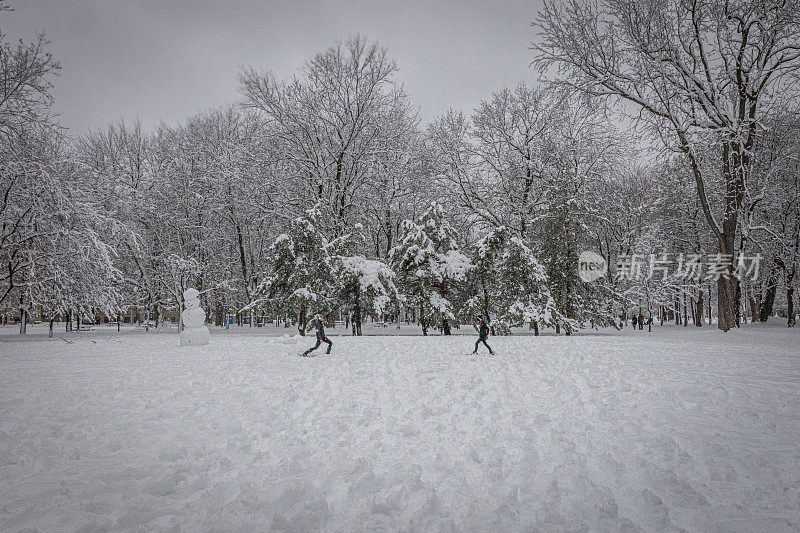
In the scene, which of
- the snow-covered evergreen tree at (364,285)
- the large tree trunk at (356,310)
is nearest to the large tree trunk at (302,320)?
the snow-covered evergreen tree at (364,285)

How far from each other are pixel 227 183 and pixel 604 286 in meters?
25.5

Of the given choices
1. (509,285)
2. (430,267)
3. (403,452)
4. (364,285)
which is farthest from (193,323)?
(509,285)

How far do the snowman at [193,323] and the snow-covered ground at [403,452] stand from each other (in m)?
7.92

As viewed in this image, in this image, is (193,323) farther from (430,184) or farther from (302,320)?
(430,184)

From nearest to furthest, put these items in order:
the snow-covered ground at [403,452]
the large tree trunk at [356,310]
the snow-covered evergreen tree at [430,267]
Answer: the snow-covered ground at [403,452] → the snow-covered evergreen tree at [430,267] → the large tree trunk at [356,310]

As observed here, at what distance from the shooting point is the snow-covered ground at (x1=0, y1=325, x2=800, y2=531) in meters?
3.31

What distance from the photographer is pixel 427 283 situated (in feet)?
75.7

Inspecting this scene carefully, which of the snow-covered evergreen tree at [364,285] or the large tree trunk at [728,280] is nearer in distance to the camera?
the large tree trunk at [728,280]

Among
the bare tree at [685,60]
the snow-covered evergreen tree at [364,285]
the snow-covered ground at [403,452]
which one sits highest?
the bare tree at [685,60]

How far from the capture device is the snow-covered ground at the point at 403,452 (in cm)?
331

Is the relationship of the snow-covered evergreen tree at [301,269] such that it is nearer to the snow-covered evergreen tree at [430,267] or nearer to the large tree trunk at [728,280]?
the snow-covered evergreen tree at [430,267]

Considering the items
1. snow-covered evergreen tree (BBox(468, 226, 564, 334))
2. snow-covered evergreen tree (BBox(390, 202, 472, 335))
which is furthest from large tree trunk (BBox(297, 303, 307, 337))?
snow-covered evergreen tree (BBox(468, 226, 564, 334))

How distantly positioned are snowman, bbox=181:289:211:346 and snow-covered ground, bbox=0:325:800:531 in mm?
7921

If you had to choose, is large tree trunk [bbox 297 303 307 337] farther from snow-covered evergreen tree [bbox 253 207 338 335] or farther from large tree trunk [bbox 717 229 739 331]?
large tree trunk [bbox 717 229 739 331]
